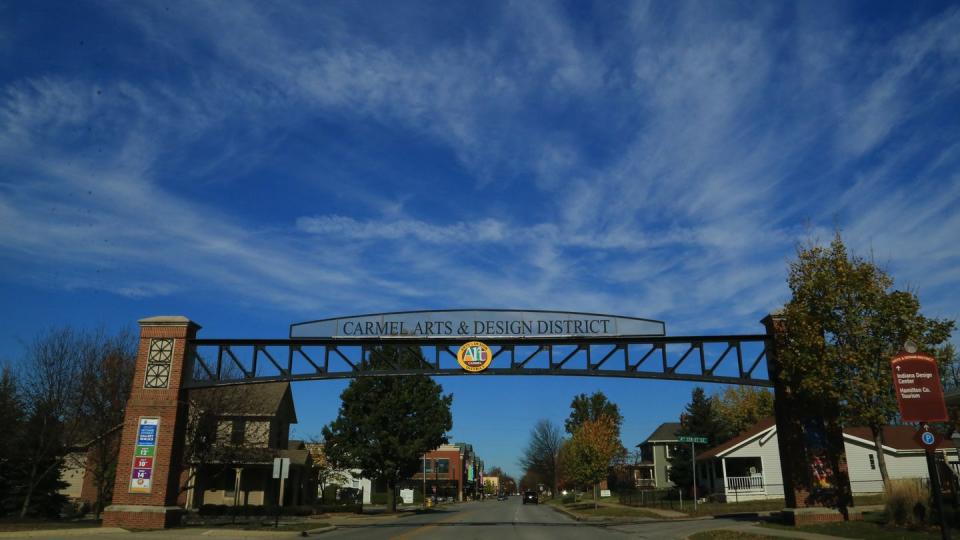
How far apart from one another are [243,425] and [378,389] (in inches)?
343

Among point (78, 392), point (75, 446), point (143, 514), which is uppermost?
point (78, 392)

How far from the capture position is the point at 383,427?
146 feet

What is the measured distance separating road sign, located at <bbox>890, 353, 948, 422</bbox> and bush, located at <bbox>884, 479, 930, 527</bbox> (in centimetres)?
582

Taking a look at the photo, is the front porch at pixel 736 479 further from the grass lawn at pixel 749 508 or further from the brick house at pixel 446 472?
the brick house at pixel 446 472

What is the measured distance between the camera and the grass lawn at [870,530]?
17.4 m

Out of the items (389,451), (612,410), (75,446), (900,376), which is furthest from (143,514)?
(612,410)

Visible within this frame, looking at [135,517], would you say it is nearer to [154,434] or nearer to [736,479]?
[154,434]

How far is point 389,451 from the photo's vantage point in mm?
43844

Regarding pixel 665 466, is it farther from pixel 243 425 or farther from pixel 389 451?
pixel 243 425

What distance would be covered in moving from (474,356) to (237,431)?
2119 centimetres

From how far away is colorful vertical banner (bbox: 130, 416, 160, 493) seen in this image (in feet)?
79.8

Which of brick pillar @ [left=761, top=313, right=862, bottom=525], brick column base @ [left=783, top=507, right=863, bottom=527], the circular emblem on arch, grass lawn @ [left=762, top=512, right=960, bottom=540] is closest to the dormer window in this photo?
the circular emblem on arch

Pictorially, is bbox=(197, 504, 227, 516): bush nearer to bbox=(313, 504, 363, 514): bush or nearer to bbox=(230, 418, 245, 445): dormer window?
bbox=(230, 418, 245, 445): dormer window

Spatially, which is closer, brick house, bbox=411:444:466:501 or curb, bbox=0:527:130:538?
curb, bbox=0:527:130:538
